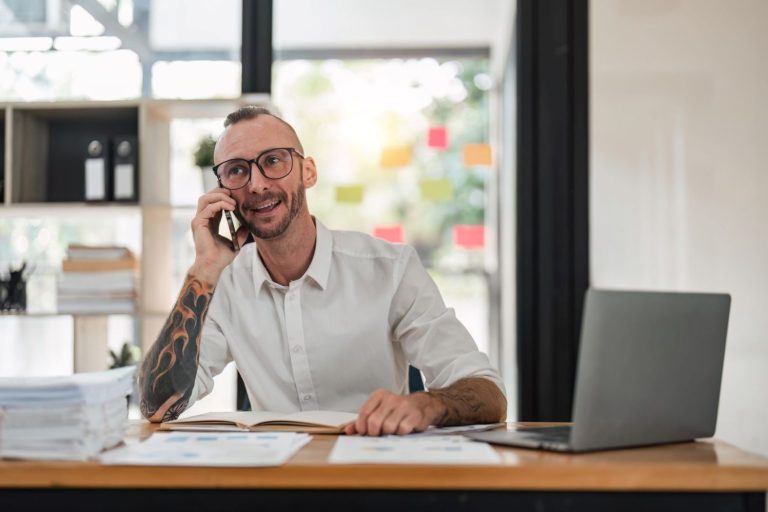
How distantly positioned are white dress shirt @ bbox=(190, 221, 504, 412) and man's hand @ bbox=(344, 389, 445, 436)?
1.97 feet

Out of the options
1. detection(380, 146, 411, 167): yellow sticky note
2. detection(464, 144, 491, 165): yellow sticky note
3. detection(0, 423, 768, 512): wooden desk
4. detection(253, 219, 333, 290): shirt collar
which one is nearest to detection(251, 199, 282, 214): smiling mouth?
detection(253, 219, 333, 290): shirt collar

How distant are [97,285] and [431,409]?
6.87 feet

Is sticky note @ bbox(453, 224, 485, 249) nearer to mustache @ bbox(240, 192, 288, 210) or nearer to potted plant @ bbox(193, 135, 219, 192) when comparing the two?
potted plant @ bbox(193, 135, 219, 192)

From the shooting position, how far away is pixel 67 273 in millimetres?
3322

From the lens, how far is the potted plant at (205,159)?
3328 mm

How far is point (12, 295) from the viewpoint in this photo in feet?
11.1

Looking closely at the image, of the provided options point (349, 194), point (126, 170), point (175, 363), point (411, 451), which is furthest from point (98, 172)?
point (411, 451)

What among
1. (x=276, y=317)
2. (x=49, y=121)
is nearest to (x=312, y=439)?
(x=276, y=317)

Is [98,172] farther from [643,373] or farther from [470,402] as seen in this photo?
[643,373]

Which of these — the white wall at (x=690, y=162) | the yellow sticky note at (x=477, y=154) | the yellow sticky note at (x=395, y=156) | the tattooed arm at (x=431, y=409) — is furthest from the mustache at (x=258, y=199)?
the yellow sticky note at (x=395, y=156)

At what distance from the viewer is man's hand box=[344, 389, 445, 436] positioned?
1444mm

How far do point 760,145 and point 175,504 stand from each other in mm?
1929

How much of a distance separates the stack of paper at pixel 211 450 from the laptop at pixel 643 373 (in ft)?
1.01

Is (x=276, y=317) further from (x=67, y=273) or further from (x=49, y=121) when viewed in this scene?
(x=49, y=121)
